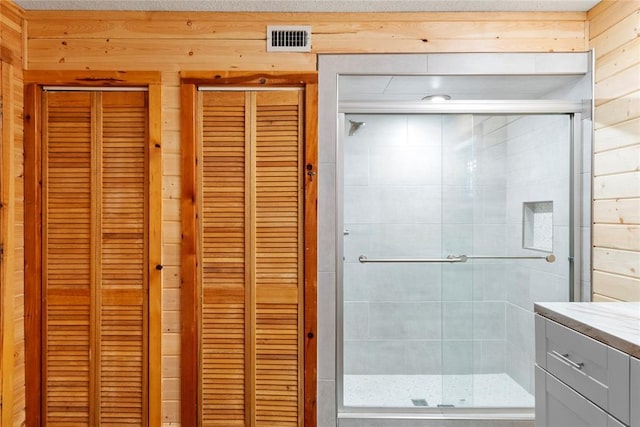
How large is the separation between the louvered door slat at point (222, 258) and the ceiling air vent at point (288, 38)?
1.06ft

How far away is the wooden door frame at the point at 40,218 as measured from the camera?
2.04 m

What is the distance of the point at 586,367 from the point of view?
1286 millimetres

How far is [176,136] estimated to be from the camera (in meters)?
2.07

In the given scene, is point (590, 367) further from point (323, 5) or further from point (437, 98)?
point (323, 5)

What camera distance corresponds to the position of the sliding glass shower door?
2.15 meters

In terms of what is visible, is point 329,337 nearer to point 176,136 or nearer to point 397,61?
point 176,136

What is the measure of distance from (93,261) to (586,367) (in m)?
2.18

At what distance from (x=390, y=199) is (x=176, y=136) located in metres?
1.17

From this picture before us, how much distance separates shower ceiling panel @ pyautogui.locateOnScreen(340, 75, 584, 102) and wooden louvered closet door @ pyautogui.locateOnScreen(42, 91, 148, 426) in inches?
45.2

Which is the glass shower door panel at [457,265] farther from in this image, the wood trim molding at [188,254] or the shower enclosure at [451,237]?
the wood trim molding at [188,254]

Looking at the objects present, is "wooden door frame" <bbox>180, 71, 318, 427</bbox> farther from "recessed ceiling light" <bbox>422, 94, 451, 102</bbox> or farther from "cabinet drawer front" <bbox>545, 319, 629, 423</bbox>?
"cabinet drawer front" <bbox>545, 319, 629, 423</bbox>

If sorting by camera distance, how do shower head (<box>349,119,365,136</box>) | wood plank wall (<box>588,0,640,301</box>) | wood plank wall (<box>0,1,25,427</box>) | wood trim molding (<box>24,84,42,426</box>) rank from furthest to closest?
shower head (<box>349,119,365,136</box>) → wood trim molding (<box>24,84,42,426</box>) → wood plank wall (<box>0,1,25,427</box>) → wood plank wall (<box>588,0,640,301</box>)

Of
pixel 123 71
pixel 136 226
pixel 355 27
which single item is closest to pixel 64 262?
pixel 136 226

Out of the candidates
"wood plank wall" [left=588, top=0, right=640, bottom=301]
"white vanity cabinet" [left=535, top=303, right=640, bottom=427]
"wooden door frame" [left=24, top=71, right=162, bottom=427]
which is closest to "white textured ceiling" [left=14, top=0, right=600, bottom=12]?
"wood plank wall" [left=588, top=0, right=640, bottom=301]
